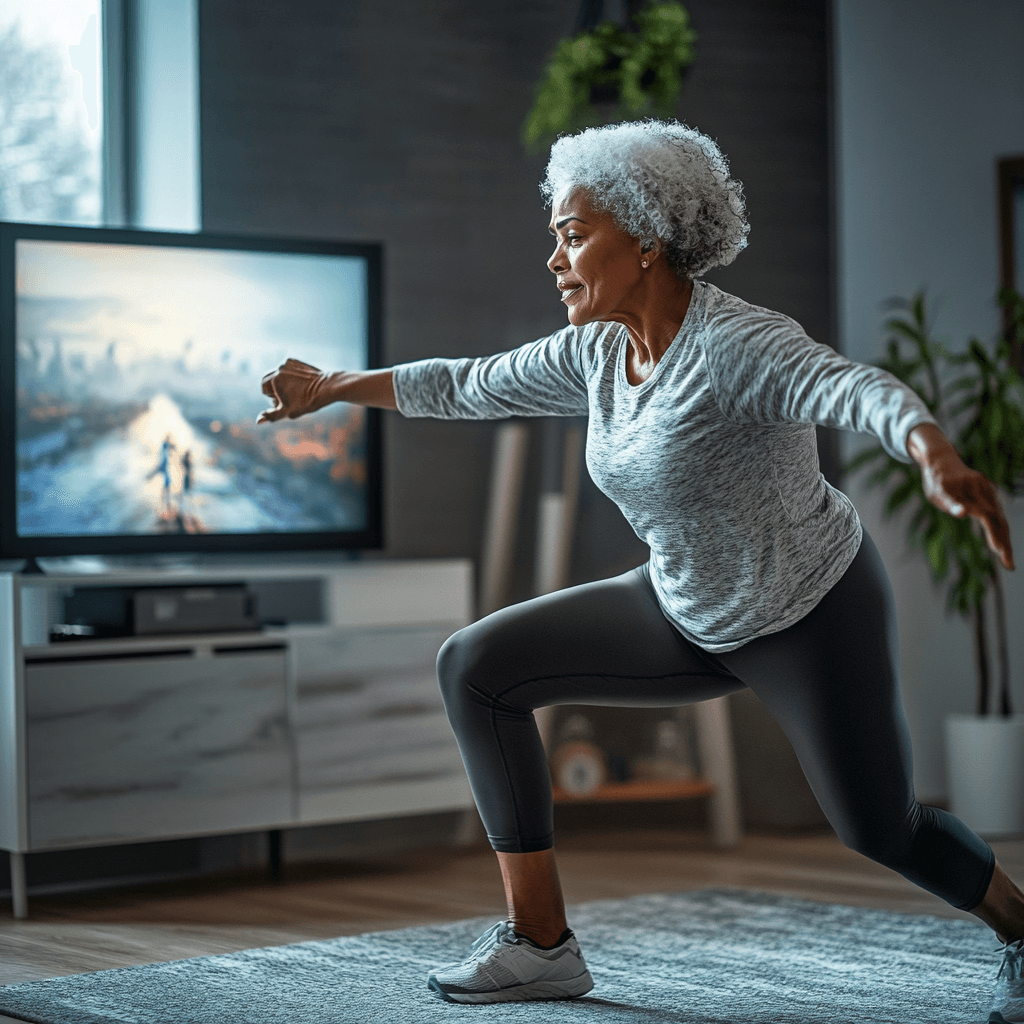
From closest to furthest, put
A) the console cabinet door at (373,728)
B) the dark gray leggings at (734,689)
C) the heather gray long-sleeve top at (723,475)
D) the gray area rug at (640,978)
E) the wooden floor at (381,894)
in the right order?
the heather gray long-sleeve top at (723,475), the dark gray leggings at (734,689), the gray area rug at (640,978), the wooden floor at (381,894), the console cabinet door at (373,728)

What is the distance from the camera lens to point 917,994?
2.29 metres

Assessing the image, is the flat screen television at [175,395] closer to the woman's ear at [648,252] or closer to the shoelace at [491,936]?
the shoelace at [491,936]

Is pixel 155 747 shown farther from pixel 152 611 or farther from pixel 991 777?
pixel 991 777

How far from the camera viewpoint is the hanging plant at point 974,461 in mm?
3924

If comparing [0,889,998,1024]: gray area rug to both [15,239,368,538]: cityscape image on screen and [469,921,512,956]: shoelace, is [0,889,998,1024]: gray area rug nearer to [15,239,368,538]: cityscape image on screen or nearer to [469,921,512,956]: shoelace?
[469,921,512,956]: shoelace

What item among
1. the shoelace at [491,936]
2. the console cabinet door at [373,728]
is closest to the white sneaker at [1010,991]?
the shoelace at [491,936]

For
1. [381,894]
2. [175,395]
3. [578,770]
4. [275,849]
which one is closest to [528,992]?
[381,894]

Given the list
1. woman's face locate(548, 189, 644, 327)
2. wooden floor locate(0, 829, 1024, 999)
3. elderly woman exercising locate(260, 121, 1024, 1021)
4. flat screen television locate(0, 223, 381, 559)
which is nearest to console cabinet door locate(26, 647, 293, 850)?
wooden floor locate(0, 829, 1024, 999)

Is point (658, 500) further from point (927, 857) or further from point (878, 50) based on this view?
point (878, 50)

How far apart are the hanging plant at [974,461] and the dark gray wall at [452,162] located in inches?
13.0

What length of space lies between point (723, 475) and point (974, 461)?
223cm

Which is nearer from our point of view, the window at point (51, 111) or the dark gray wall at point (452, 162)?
the window at point (51, 111)

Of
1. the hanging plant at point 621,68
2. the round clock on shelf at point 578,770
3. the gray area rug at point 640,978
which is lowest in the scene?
the gray area rug at point 640,978

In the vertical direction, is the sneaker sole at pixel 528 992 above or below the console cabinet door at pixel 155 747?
below
